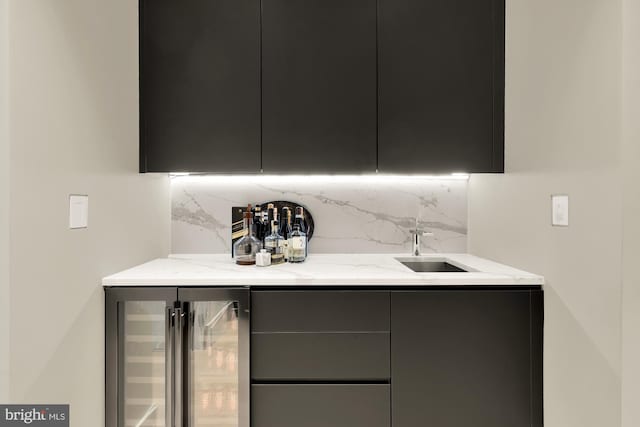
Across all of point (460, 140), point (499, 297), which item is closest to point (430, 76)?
point (460, 140)

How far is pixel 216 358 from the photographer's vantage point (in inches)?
69.3

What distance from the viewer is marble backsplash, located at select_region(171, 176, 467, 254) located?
2.48 meters

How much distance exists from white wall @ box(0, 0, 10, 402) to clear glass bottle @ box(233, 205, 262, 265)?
3.21ft

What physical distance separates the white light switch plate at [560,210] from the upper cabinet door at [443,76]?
0.49m

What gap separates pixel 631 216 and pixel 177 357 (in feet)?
5.72

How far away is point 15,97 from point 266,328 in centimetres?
120

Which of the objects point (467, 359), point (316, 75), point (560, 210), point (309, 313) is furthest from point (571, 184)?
point (316, 75)

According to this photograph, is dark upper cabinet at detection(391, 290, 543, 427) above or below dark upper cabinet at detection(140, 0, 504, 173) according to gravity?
below

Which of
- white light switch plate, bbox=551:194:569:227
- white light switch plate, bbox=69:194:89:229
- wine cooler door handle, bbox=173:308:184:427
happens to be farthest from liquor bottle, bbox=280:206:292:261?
white light switch plate, bbox=551:194:569:227

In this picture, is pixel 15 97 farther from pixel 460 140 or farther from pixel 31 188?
pixel 460 140

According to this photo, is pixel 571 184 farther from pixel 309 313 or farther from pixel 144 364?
pixel 144 364

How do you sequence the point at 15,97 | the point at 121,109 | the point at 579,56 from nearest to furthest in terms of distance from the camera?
the point at 15,97 → the point at 579,56 → the point at 121,109

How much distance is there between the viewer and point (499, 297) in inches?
68.2

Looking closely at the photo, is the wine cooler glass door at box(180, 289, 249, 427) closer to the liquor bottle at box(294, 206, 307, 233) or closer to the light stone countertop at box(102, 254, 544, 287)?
the light stone countertop at box(102, 254, 544, 287)
